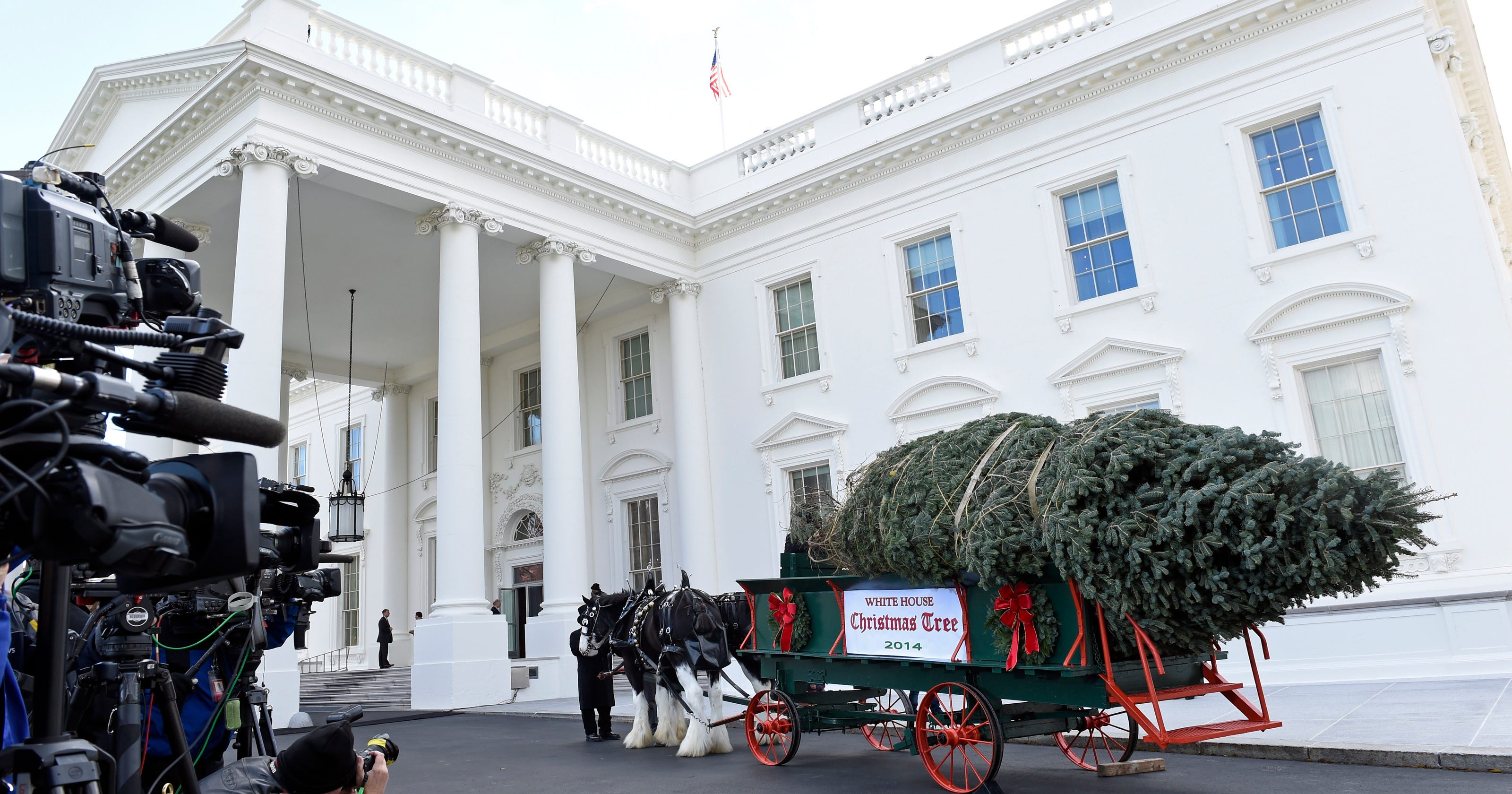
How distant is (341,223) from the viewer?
1766 cm

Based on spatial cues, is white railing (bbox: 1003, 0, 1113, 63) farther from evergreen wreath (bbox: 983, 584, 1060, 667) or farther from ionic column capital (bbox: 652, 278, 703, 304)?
evergreen wreath (bbox: 983, 584, 1060, 667)

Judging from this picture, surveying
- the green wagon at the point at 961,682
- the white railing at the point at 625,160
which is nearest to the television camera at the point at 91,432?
the green wagon at the point at 961,682

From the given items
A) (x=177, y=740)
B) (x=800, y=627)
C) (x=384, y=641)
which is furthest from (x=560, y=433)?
(x=177, y=740)

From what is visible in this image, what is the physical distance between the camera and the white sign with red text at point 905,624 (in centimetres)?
637

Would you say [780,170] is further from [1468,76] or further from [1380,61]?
[1468,76]

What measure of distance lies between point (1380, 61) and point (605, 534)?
1669 cm

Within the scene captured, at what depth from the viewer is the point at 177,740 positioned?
343 cm

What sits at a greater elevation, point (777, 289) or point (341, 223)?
point (341, 223)

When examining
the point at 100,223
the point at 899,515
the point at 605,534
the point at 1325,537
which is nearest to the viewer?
the point at 100,223

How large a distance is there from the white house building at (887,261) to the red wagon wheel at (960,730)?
7.90 metres

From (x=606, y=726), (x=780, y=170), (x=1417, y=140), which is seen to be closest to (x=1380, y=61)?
(x=1417, y=140)

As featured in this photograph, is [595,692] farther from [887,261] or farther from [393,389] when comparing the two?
[393,389]

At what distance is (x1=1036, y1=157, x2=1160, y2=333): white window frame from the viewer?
1459 cm

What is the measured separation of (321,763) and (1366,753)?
6.97 metres
